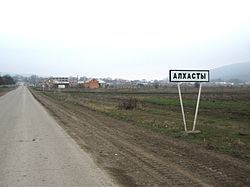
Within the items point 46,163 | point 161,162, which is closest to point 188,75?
point 161,162

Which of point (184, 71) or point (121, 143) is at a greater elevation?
point (184, 71)

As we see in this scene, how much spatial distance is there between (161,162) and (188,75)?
23.5ft

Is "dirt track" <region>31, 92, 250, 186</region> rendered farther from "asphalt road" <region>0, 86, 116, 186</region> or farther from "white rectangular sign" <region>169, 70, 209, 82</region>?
"white rectangular sign" <region>169, 70, 209, 82</region>

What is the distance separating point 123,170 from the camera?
9297 mm

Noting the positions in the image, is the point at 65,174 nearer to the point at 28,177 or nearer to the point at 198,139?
the point at 28,177

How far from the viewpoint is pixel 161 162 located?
33.3 ft

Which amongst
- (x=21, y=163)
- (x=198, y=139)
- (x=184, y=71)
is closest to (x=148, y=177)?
(x=21, y=163)

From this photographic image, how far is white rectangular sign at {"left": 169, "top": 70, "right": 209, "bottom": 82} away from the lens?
16.5m

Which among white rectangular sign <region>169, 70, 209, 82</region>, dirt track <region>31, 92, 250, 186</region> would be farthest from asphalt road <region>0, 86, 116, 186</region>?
white rectangular sign <region>169, 70, 209, 82</region>

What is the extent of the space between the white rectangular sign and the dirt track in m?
2.45

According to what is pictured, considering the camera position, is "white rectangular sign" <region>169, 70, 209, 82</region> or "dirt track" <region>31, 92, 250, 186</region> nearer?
"dirt track" <region>31, 92, 250, 186</region>

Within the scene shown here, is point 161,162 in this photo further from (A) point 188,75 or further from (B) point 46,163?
(A) point 188,75

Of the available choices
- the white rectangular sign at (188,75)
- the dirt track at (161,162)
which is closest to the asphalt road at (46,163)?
the dirt track at (161,162)

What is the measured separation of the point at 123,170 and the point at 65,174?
51.5 inches
